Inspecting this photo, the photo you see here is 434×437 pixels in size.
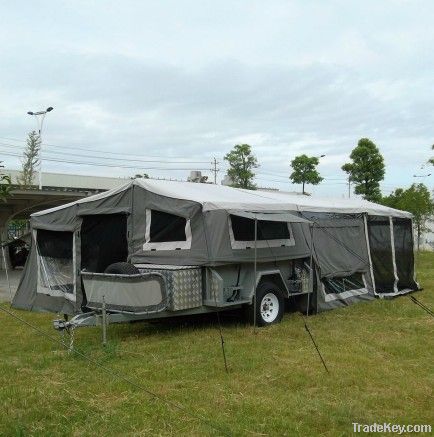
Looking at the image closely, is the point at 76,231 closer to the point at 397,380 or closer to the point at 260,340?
the point at 260,340

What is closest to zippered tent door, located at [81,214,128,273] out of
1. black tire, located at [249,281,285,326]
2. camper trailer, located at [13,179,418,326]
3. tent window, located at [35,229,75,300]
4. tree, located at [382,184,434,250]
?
camper trailer, located at [13,179,418,326]

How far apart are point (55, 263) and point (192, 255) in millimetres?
A: 3159

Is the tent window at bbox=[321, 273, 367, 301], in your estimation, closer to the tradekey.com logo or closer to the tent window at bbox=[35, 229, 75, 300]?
the tent window at bbox=[35, 229, 75, 300]

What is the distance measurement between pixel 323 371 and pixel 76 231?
5.00 m

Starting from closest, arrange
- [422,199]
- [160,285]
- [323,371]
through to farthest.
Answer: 1. [323,371]
2. [160,285]
3. [422,199]

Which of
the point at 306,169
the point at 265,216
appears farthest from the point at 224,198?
the point at 306,169

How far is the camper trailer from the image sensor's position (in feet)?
25.1

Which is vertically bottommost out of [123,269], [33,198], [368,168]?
[123,269]

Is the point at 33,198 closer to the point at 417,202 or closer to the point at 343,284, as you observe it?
the point at 343,284

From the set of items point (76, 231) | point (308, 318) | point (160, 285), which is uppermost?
point (76, 231)

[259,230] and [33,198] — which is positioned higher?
[33,198]

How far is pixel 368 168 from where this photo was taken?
27.3m

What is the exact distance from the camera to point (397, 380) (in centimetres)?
549

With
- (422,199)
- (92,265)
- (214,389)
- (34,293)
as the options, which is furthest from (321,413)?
(422,199)
